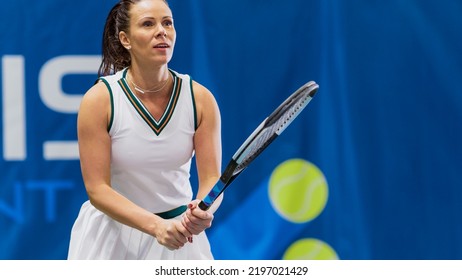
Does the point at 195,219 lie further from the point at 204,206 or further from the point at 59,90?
the point at 59,90

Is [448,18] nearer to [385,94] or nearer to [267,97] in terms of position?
[385,94]

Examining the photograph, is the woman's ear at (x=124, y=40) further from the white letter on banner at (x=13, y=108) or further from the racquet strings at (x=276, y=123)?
the white letter on banner at (x=13, y=108)

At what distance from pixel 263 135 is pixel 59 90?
1.50 m

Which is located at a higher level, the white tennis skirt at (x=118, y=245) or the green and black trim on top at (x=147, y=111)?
the green and black trim on top at (x=147, y=111)

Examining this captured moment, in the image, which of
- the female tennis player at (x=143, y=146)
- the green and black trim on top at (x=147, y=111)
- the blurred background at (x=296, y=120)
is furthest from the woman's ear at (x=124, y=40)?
the blurred background at (x=296, y=120)

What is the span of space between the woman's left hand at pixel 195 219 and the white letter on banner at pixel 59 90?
1.32m

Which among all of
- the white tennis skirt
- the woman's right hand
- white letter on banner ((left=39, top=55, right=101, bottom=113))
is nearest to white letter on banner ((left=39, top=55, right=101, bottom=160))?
white letter on banner ((left=39, top=55, right=101, bottom=113))

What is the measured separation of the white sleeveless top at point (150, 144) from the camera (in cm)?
282

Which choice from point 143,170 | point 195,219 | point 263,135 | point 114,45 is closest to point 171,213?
point 143,170

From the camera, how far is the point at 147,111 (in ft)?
9.34

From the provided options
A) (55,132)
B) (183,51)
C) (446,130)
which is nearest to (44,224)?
(55,132)

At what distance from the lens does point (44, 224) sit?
386 cm

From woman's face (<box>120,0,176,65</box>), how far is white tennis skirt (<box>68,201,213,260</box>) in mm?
525
